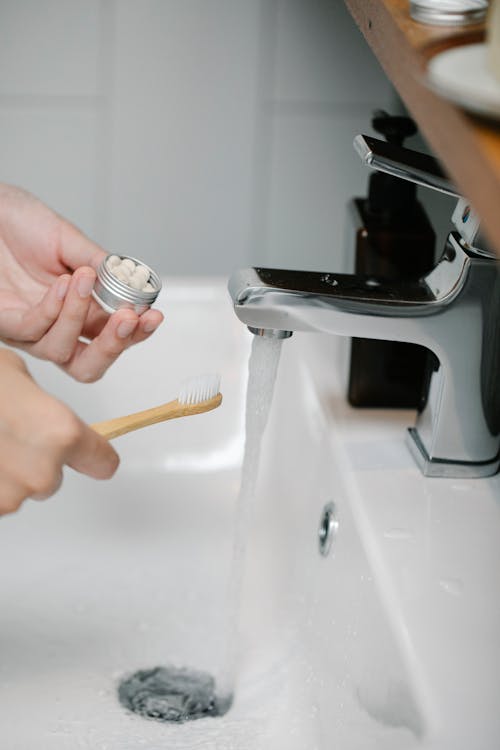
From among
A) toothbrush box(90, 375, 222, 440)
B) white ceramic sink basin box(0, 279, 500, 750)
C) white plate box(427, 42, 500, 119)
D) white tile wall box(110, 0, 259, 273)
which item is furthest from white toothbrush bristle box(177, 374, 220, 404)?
white tile wall box(110, 0, 259, 273)

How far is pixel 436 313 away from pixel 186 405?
0.47 feet

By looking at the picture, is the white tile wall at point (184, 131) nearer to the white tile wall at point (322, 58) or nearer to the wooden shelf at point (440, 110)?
the white tile wall at point (322, 58)

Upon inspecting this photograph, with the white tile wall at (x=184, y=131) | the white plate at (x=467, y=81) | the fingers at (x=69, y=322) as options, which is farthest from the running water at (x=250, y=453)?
the white tile wall at (x=184, y=131)

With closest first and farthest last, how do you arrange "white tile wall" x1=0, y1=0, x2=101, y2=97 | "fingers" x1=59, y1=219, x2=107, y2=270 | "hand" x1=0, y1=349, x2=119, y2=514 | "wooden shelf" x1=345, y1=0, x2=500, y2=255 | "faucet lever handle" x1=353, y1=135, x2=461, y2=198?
1. "wooden shelf" x1=345, y1=0, x2=500, y2=255
2. "hand" x1=0, y1=349, x2=119, y2=514
3. "faucet lever handle" x1=353, y1=135, x2=461, y2=198
4. "fingers" x1=59, y1=219, x2=107, y2=270
5. "white tile wall" x1=0, y1=0, x2=101, y2=97

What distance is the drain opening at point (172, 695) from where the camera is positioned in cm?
62

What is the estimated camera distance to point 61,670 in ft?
2.12

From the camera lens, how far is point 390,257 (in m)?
0.71

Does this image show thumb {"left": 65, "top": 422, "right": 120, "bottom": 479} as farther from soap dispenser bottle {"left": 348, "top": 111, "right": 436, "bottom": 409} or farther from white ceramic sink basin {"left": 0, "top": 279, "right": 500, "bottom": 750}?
soap dispenser bottle {"left": 348, "top": 111, "right": 436, "bottom": 409}

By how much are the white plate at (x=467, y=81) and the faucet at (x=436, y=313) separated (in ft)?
0.59

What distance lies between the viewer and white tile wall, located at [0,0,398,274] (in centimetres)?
96

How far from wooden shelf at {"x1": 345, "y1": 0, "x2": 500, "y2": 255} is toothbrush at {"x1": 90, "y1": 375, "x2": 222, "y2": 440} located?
20cm

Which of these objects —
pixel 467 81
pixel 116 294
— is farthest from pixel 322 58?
pixel 467 81

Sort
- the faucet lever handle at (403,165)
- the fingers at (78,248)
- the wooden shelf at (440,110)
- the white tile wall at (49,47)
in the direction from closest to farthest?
the wooden shelf at (440,110) → the faucet lever handle at (403,165) → the fingers at (78,248) → the white tile wall at (49,47)

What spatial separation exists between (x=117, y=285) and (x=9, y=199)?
0.47 feet
